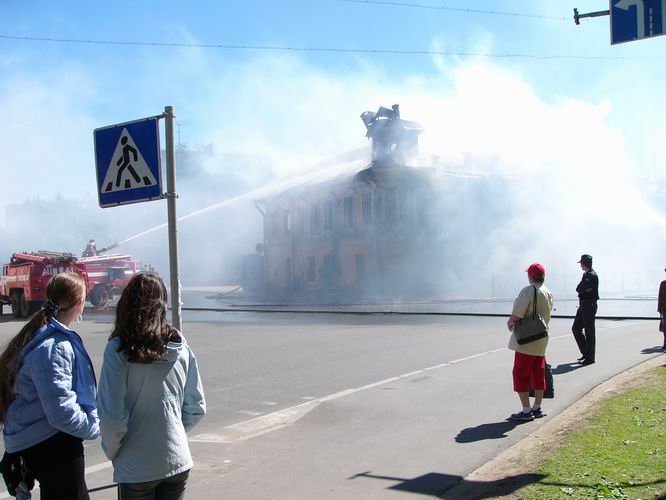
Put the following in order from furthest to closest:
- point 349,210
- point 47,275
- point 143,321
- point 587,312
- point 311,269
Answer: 1. point 311,269
2. point 349,210
3. point 47,275
4. point 587,312
5. point 143,321

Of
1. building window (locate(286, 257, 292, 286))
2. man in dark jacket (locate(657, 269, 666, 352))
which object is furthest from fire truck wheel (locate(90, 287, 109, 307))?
building window (locate(286, 257, 292, 286))

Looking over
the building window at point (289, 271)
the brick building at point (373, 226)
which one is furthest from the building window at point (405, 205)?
the building window at point (289, 271)

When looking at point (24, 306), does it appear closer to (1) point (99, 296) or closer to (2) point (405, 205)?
(1) point (99, 296)

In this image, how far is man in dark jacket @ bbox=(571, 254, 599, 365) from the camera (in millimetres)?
10734

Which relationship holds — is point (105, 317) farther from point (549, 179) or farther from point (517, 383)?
point (549, 179)

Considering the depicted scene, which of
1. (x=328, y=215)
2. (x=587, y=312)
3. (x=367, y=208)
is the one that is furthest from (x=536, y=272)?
(x=328, y=215)

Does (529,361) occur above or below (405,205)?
below

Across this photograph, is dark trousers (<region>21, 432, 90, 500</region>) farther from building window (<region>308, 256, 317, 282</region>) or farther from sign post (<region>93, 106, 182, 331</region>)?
building window (<region>308, 256, 317, 282</region>)

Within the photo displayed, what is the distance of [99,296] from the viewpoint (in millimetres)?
25719

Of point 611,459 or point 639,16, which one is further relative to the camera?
point 639,16

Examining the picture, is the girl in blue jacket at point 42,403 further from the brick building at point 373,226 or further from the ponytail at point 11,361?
the brick building at point 373,226

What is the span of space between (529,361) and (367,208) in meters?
34.0

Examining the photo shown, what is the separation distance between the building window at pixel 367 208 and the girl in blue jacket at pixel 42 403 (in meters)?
37.7

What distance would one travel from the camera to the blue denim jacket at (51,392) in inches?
121
